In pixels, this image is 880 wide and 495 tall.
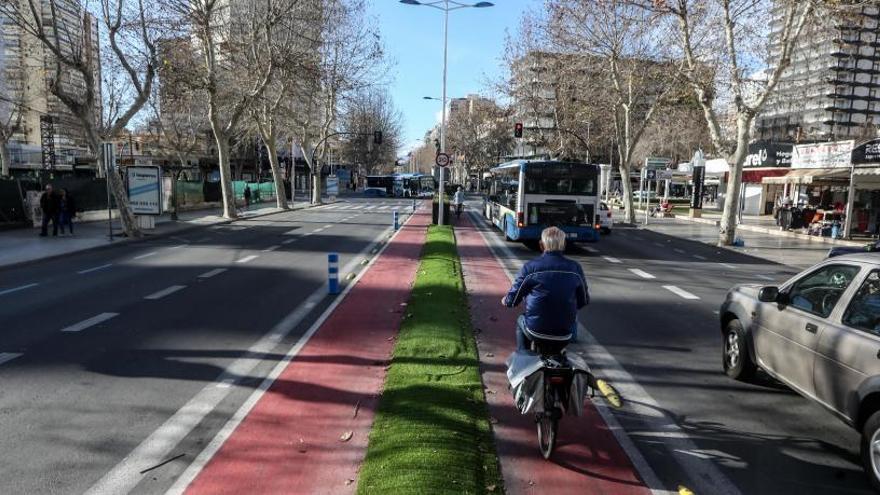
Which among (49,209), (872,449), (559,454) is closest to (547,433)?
(559,454)

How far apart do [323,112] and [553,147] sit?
23044 mm

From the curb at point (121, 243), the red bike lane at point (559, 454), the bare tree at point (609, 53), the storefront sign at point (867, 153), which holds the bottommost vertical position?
the curb at point (121, 243)

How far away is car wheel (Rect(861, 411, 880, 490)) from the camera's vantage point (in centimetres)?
412

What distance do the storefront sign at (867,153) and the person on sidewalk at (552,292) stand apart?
80.0 feet

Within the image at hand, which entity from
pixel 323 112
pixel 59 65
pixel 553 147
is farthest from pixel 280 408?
pixel 323 112

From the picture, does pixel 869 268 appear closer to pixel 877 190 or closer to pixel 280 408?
pixel 280 408

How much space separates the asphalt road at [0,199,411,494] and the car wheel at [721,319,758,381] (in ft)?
17.2

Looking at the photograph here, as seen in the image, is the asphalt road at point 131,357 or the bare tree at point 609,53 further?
the bare tree at point 609,53

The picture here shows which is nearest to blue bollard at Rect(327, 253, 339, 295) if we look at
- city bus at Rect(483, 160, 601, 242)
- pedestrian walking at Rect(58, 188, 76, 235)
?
city bus at Rect(483, 160, 601, 242)

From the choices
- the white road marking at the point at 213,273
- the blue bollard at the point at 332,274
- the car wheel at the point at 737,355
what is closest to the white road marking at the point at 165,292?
the white road marking at the point at 213,273

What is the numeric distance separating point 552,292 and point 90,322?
7278 mm

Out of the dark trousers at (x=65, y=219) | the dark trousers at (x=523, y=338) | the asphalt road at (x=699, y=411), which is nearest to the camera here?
the asphalt road at (x=699, y=411)

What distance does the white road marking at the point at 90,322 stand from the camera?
27.5 ft

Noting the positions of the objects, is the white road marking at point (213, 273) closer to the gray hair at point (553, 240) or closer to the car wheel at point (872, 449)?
the gray hair at point (553, 240)
